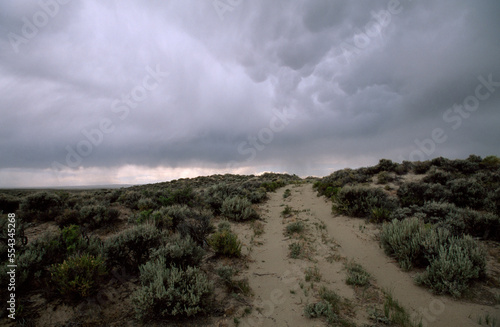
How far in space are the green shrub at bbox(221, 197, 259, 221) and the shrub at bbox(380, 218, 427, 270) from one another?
6205 mm

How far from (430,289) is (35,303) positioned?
8.29 m

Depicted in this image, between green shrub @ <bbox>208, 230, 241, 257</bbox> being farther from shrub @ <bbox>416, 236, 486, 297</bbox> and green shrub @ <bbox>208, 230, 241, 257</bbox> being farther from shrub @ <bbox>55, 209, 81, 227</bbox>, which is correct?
shrub @ <bbox>55, 209, 81, 227</bbox>

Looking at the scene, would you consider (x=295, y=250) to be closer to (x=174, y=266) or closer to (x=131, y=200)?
(x=174, y=266)

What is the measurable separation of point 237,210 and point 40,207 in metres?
9.85

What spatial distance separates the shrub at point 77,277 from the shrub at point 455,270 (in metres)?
7.32

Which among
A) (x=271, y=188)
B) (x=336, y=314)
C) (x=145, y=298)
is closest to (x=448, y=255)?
(x=336, y=314)

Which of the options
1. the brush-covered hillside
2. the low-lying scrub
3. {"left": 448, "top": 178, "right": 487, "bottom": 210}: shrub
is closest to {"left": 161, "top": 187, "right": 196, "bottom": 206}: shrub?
the brush-covered hillside

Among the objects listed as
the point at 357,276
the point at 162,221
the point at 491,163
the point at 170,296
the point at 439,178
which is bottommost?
the point at 357,276

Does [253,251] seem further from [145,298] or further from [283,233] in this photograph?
[145,298]

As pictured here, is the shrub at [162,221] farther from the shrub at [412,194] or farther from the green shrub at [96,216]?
the shrub at [412,194]

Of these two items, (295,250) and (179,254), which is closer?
(179,254)

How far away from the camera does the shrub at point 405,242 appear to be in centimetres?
559

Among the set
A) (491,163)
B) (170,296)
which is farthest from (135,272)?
(491,163)

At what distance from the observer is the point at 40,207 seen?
1023 centimetres
